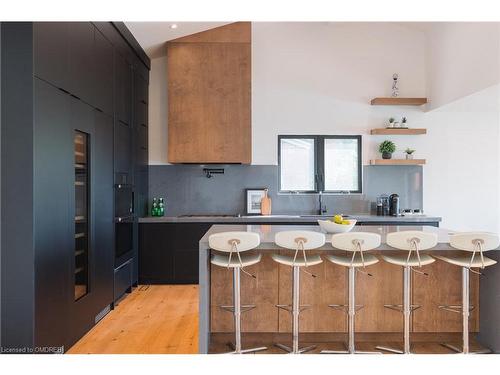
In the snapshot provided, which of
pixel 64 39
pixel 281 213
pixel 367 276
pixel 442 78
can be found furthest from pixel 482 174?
pixel 64 39

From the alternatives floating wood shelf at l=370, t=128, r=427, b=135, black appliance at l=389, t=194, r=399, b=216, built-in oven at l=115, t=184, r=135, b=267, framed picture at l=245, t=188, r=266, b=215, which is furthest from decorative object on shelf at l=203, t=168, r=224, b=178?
black appliance at l=389, t=194, r=399, b=216

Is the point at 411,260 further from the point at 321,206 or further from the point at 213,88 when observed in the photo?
the point at 213,88

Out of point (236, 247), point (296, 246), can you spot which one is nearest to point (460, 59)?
point (296, 246)

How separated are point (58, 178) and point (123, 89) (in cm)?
184

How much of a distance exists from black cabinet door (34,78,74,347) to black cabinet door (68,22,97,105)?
0.84 feet

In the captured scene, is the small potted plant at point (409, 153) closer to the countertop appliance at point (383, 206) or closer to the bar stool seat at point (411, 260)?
the countertop appliance at point (383, 206)

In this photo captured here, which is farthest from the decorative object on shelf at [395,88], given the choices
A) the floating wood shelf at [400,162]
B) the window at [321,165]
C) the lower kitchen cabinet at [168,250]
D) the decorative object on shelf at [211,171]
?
the lower kitchen cabinet at [168,250]

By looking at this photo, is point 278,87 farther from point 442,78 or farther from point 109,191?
point 109,191

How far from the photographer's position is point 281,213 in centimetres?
552

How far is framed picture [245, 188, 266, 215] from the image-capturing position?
5484 mm

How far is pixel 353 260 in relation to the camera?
2.79m

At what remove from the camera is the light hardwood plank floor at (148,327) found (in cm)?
305

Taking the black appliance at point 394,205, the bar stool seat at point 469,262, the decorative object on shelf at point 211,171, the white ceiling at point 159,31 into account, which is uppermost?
the white ceiling at point 159,31

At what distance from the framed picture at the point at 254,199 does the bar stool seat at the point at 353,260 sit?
8.72ft
